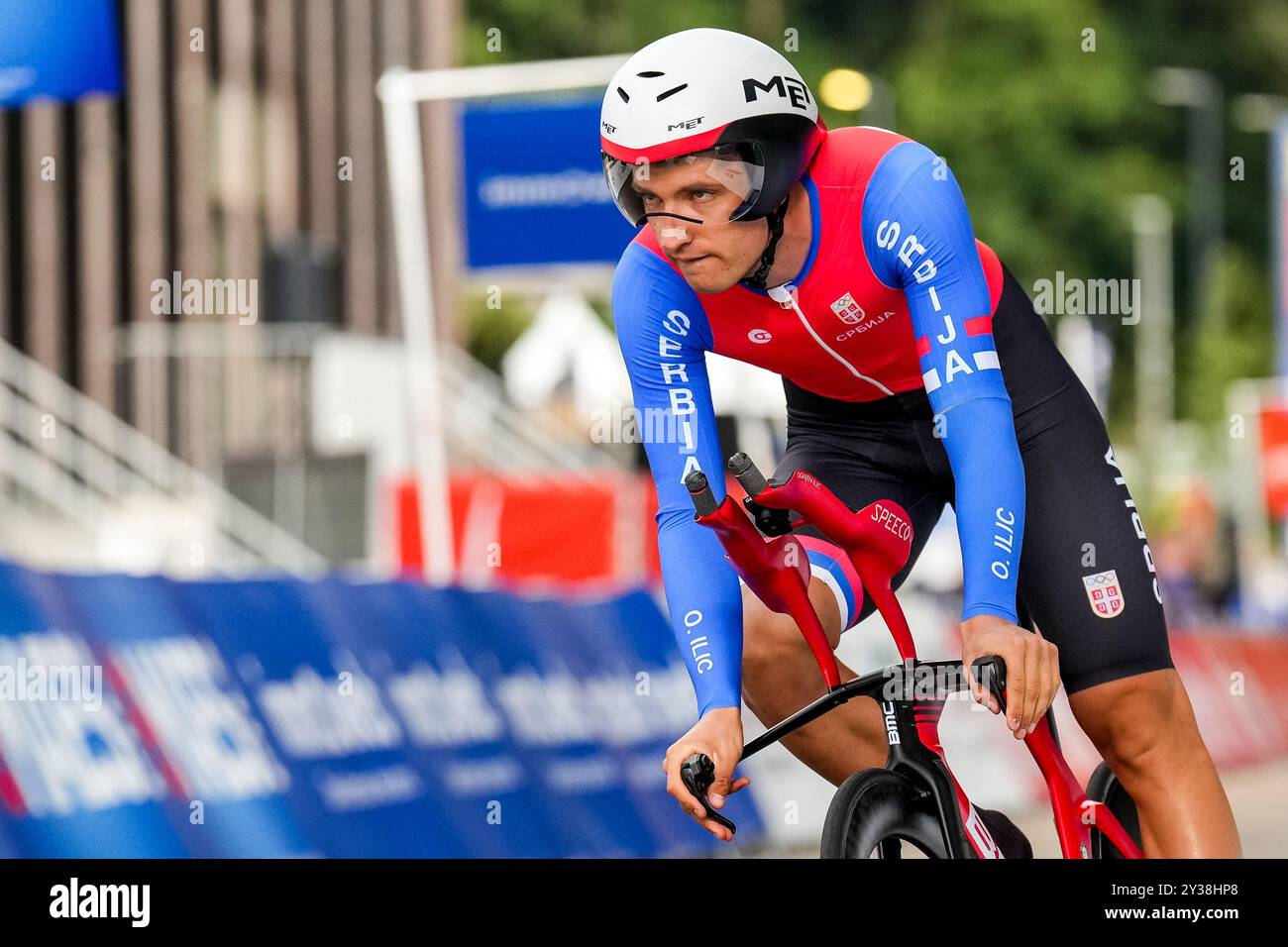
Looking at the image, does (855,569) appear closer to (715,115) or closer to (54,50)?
(715,115)

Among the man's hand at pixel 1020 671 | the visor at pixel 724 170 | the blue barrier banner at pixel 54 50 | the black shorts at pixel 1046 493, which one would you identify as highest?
the blue barrier banner at pixel 54 50

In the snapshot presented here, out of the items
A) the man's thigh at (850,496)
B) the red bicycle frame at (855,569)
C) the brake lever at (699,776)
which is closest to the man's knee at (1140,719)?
the red bicycle frame at (855,569)

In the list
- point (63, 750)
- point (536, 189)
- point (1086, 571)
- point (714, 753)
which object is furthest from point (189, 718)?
point (536, 189)

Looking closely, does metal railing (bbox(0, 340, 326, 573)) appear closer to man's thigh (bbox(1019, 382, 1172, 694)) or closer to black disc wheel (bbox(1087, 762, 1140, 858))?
black disc wheel (bbox(1087, 762, 1140, 858))

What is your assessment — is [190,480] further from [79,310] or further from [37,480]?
[79,310]

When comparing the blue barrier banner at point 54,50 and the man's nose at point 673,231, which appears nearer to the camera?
the man's nose at point 673,231

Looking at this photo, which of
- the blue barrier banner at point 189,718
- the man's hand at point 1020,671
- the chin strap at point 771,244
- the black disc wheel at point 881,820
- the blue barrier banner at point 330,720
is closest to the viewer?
the man's hand at point 1020,671

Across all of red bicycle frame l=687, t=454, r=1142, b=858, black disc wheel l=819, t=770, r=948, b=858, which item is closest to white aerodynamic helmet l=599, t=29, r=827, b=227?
red bicycle frame l=687, t=454, r=1142, b=858

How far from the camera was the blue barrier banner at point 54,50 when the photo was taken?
6641mm

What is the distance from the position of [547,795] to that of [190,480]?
25.6 feet

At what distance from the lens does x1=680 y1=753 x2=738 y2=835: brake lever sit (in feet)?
12.5

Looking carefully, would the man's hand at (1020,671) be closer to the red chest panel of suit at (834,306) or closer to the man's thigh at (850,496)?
the man's thigh at (850,496)

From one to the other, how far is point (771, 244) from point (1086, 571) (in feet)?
3.06

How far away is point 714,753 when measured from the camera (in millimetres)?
3852
